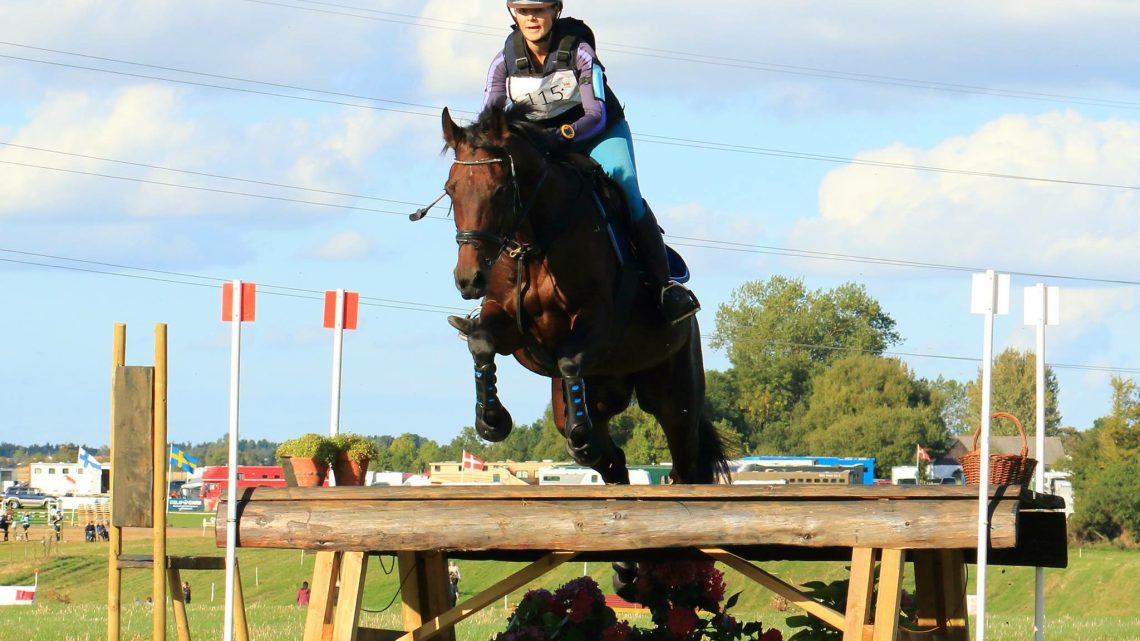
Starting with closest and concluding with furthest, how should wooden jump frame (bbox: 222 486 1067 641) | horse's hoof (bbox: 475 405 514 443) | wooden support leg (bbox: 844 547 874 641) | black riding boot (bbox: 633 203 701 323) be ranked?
wooden jump frame (bbox: 222 486 1067 641), wooden support leg (bbox: 844 547 874 641), horse's hoof (bbox: 475 405 514 443), black riding boot (bbox: 633 203 701 323)

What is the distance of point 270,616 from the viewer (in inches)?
496

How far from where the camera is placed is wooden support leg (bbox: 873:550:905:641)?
199 inches

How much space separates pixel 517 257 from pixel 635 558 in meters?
1.42

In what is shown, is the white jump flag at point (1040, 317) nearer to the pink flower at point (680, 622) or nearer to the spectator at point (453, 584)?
the pink flower at point (680, 622)

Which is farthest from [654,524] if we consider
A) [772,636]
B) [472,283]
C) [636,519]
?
[772,636]

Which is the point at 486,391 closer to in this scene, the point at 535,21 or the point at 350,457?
the point at 350,457

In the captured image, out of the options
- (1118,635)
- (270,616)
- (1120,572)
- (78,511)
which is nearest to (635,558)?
(1118,635)

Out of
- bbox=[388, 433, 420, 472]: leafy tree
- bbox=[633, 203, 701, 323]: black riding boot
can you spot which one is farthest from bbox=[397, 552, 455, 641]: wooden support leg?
bbox=[388, 433, 420, 472]: leafy tree

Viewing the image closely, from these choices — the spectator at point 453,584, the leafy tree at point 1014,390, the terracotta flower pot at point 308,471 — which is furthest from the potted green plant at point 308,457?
the leafy tree at point 1014,390

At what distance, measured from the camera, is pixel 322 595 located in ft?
18.7

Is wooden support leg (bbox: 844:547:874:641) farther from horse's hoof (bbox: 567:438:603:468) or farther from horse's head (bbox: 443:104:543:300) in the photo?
horse's head (bbox: 443:104:543:300)

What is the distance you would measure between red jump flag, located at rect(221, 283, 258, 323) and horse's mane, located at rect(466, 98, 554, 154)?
1.11 meters

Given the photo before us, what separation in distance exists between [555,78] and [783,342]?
68.6 m

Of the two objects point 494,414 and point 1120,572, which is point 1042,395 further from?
point 1120,572
